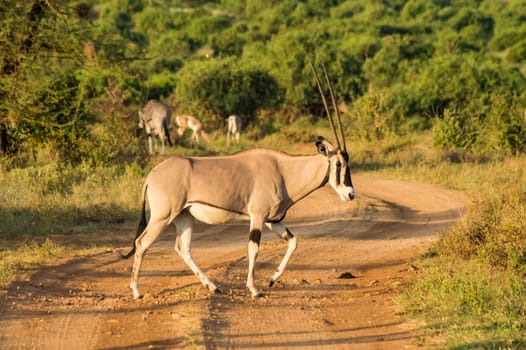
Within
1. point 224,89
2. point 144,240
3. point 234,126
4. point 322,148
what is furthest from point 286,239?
point 224,89

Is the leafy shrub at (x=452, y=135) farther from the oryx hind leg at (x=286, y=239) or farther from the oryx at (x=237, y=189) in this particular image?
the oryx hind leg at (x=286, y=239)

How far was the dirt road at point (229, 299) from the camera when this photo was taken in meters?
7.22

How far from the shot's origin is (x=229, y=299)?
8695mm

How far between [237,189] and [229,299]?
3.53ft

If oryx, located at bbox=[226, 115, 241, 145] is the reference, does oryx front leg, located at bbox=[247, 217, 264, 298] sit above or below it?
above

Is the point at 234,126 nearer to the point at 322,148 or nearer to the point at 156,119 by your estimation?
the point at 156,119

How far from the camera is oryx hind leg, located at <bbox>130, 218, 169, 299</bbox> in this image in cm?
877

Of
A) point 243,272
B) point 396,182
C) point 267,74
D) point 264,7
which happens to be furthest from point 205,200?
point 264,7

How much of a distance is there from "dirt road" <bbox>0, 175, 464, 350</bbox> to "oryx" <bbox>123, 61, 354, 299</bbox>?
1.43ft

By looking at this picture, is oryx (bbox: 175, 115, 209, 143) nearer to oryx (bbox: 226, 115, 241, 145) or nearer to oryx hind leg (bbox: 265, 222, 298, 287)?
oryx (bbox: 226, 115, 241, 145)

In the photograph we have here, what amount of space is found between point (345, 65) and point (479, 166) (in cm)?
2040

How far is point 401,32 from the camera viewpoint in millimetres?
68562

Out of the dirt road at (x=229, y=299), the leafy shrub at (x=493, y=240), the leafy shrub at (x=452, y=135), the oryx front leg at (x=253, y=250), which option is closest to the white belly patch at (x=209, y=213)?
the oryx front leg at (x=253, y=250)

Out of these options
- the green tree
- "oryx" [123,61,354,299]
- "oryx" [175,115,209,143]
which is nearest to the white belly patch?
"oryx" [123,61,354,299]
